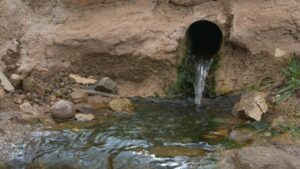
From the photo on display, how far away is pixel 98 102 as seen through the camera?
5461 millimetres

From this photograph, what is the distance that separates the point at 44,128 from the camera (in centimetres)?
473

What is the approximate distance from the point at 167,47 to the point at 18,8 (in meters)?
1.80

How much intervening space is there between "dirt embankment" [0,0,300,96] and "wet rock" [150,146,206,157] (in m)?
1.43

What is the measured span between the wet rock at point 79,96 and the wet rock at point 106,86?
184 millimetres

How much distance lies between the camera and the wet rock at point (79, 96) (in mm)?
5434

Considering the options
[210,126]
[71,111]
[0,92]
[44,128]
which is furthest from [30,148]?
[210,126]

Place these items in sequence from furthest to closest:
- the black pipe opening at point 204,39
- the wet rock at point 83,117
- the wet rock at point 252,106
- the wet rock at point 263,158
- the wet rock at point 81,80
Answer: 1. the black pipe opening at point 204,39
2. the wet rock at point 81,80
3. the wet rock at point 83,117
4. the wet rock at point 252,106
5. the wet rock at point 263,158

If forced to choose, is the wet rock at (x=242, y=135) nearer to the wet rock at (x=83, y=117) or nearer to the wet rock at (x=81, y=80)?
the wet rock at (x=83, y=117)

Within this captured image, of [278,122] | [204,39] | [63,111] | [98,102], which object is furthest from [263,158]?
[204,39]

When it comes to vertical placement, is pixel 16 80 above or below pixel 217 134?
above

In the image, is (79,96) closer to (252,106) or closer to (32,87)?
(32,87)

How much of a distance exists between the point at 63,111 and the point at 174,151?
4.17 feet

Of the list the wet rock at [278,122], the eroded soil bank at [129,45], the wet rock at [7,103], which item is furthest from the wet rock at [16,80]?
the wet rock at [278,122]

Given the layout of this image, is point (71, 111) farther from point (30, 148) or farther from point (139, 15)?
point (139, 15)
